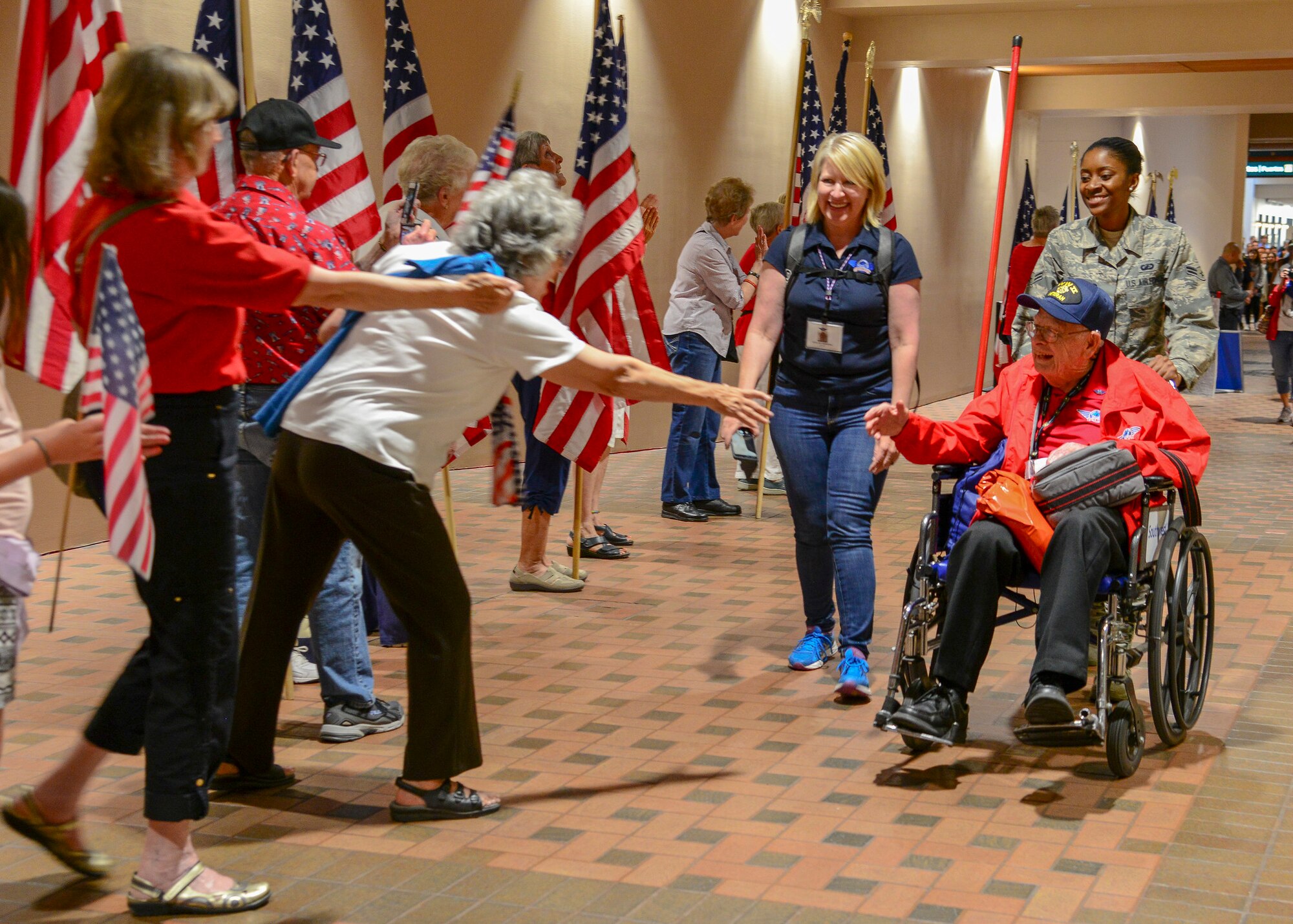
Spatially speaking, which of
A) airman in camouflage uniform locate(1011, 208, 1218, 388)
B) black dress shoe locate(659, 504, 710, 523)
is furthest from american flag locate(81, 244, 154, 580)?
black dress shoe locate(659, 504, 710, 523)

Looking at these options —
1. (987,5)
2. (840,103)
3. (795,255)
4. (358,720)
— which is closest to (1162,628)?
(795,255)

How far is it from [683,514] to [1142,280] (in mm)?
3656

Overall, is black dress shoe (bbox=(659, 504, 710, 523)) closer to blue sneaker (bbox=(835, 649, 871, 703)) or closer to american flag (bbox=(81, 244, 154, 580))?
blue sneaker (bbox=(835, 649, 871, 703))

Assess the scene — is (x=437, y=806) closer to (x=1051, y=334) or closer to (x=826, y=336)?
(x=826, y=336)

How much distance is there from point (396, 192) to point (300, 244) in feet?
5.88

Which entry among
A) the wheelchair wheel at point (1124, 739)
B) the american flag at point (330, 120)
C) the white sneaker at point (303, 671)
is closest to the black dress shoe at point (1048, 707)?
the wheelchair wheel at point (1124, 739)

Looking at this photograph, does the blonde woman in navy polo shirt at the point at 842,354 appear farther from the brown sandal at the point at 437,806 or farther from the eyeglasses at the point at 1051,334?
the brown sandal at the point at 437,806

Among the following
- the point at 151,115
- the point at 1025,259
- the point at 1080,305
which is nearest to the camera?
the point at 151,115

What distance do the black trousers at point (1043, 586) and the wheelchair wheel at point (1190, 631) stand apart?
214 millimetres

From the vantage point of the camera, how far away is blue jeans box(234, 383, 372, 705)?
4.03 m

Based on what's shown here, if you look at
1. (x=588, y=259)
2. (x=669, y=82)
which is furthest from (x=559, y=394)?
(x=669, y=82)

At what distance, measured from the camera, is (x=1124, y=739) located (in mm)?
3658

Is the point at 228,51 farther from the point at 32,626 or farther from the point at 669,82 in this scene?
the point at 669,82

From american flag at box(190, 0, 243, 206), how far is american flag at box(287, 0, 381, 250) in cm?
35
